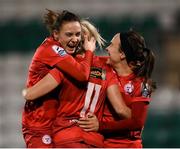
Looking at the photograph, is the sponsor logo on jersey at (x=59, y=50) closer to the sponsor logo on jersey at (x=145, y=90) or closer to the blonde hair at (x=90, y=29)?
the blonde hair at (x=90, y=29)

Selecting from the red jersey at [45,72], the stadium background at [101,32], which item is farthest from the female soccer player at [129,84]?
→ the stadium background at [101,32]

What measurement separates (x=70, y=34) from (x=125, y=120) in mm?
639

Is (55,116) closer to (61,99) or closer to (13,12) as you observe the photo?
(61,99)

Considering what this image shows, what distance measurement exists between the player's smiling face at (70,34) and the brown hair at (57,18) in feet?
0.08

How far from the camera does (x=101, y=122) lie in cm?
414

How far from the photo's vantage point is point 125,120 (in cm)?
416

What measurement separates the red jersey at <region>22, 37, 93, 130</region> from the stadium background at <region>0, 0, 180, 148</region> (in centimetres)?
438

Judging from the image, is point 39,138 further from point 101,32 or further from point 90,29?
point 101,32

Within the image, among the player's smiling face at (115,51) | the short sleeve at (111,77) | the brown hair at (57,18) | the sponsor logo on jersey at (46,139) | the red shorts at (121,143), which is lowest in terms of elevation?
the red shorts at (121,143)

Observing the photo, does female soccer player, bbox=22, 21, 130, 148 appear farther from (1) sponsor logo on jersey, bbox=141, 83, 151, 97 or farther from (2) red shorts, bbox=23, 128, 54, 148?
(1) sponsor logo on jersey, bbox=141, 83, 151, 97

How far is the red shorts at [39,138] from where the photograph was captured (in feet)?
13.5

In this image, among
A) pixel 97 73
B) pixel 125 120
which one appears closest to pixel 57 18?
pixel 97 73

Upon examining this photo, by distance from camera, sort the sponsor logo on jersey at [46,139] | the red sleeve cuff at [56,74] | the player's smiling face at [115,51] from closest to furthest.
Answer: the red sleeve cuff at [56,74] < the sponsor logo on jersey at [46,139] < the player's smiling face at [115,51]

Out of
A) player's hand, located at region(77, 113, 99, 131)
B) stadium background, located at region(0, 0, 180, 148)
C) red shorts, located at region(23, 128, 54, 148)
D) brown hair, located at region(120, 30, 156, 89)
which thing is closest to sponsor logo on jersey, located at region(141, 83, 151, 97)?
brown hair, located at region(120, 30, 156, 89)
